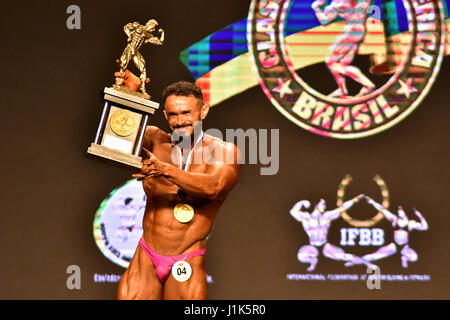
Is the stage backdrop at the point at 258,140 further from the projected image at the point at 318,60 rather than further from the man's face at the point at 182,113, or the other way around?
the man's face at the point at 182,113

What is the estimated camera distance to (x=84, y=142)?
478 cm

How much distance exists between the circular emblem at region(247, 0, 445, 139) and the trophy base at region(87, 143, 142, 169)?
74.8 inches

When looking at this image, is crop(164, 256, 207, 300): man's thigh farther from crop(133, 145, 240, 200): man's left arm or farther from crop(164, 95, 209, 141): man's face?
crop(164, 95, 209, 141): man's face

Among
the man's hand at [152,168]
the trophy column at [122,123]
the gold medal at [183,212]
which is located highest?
the trophy column at [122,123]

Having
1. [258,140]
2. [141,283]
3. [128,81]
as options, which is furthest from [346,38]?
[141,283]

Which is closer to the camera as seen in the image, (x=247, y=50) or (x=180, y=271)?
(x=180, y=271)

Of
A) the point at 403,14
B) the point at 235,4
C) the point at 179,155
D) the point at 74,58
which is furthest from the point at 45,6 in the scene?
the point at 403,14

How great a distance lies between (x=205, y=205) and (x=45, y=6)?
229 centimetres

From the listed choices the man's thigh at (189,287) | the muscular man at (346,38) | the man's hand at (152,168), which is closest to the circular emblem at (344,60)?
the muscular man at (346,38)

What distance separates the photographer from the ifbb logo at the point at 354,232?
4.74 meters

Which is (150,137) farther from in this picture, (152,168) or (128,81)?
(152,168)

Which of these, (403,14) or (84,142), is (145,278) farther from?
(403,14)

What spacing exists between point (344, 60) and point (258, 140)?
78 centimetres

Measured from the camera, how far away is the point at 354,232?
474cm
